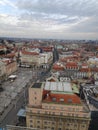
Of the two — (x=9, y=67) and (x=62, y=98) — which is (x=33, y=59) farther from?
(x=62, y=98)

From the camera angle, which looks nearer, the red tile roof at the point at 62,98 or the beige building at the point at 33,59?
the red tile roof at the point at 62,98

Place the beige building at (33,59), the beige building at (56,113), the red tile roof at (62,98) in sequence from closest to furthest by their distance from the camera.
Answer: the beige building at (56,113) < the red tile roof at (62,98) < the beige building at (33,59)

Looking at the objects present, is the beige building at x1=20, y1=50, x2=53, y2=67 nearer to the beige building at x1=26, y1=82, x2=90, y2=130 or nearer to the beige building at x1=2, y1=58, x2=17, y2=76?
the beige building at x1=2, y1=58, x2=17, y2=76

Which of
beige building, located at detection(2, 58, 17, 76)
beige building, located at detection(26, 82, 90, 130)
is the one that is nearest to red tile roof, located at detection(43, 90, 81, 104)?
beige building, located at detection(26, 82, 90, 130)

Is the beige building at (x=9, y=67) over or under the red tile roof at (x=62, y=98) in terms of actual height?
under

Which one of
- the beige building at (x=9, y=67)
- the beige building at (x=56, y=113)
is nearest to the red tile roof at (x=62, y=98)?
the beige building at (x=56, y=113)

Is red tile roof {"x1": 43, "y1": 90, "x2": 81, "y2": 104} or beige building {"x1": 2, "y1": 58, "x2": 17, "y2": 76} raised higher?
red tile roof {"x1": 43, "y1": 90, "x2": 81, "y2": 104}

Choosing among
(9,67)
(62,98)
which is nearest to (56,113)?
(62,98)

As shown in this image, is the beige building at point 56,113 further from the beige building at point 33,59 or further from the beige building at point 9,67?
the beige building at point 33,59

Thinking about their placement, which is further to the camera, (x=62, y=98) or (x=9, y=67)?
(x=9, y=67)

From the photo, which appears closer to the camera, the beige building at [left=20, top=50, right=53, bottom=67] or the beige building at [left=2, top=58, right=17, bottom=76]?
the beige building at [left=2, top=58, right=17, bottom=76]

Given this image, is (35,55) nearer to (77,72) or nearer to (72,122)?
(77,72)
